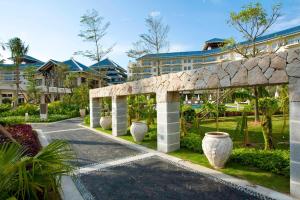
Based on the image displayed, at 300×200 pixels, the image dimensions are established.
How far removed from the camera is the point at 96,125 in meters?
20.0

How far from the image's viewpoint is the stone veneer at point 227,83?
549 cm

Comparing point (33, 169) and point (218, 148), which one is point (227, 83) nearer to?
point (218, 148)

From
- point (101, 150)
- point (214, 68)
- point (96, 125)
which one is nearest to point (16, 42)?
point (96, 125)

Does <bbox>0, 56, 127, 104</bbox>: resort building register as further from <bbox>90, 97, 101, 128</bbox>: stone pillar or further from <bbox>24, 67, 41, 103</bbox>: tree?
<bbox>90, 97, 101, 128</bbox>: stone pillar

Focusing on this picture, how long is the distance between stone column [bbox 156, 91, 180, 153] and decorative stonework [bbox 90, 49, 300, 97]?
48cm

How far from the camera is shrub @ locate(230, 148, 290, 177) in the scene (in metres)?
6.98

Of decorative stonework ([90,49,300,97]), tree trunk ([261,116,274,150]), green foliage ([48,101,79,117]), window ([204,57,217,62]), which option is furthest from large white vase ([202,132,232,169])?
window ([204,57,217,62])

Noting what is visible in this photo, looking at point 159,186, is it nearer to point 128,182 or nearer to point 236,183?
point 128,182

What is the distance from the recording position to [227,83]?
7258 millimetres

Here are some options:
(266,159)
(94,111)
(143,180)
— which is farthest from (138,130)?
(94,111)

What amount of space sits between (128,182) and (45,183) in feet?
10.4

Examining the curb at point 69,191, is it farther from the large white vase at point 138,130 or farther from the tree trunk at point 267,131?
the tree trunk at point 267,131

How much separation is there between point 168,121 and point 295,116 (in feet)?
17.4

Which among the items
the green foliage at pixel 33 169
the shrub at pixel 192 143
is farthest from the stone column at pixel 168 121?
the green foliage at pixel 33 169
